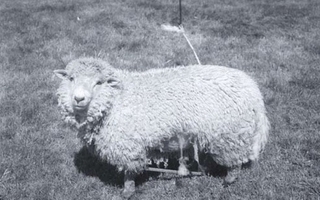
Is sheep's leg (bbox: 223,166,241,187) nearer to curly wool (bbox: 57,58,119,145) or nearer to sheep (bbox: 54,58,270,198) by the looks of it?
sheep (bbox: 54,58,270,198)

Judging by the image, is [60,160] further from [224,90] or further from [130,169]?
[224,90]

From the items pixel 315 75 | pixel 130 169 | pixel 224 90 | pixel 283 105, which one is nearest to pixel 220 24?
pixel 315 75

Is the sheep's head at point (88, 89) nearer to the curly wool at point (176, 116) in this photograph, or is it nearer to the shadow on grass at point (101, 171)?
the curly wool at point (176, 116)

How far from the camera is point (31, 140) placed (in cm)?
461

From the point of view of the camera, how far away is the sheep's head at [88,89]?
10.7 feet

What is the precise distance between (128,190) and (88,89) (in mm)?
1355

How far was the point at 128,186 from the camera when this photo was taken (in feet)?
12.7

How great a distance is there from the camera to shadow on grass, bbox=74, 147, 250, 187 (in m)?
4.11

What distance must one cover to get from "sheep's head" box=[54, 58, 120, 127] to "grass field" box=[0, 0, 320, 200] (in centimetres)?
100

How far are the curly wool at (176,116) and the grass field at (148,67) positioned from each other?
0.58 metres

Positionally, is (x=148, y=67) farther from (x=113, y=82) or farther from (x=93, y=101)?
(x=93, y=101)

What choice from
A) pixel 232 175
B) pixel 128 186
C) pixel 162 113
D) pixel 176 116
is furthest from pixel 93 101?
pixel 232 175

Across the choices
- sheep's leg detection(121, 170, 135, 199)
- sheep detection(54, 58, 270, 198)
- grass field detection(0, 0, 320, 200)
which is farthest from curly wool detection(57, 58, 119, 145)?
grass field detection(0, 0, 320, 200)

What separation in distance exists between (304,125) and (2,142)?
421 cm
